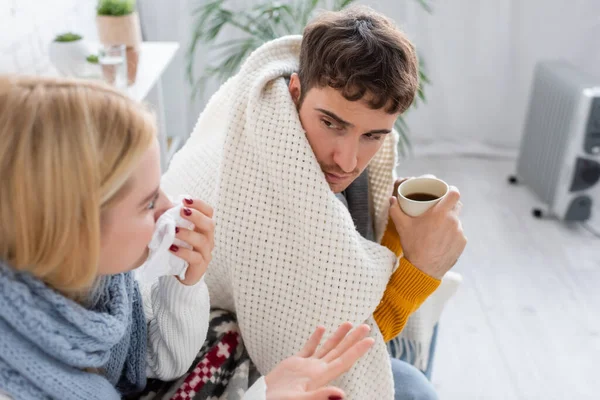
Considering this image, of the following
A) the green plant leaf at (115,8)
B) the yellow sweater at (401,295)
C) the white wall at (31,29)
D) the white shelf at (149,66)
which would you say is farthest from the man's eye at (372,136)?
the green plant leaf at (115,8)

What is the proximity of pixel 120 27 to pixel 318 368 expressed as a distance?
1244 mm

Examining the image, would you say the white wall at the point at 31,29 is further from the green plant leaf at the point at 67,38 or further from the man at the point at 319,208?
the man at the point at 319,208

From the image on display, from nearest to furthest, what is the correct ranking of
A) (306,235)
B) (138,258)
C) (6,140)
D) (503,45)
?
(6,140) → (138,258) → (306,235) → (503,45)

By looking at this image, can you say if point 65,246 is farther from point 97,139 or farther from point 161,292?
point 161,292

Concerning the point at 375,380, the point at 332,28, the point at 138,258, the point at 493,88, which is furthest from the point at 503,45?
the point at 138,258

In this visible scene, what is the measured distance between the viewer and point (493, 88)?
300 centimetres

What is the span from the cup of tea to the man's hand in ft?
0.03

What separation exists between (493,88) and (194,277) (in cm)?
237

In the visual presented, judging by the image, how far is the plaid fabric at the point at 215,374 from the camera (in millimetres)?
1056

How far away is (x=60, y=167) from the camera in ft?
2.29

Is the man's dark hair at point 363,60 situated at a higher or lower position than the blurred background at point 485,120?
higher

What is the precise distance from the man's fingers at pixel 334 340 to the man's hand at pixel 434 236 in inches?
11.0

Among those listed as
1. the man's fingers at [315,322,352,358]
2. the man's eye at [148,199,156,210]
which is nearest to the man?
the man's fingers at [315,322,352,358]

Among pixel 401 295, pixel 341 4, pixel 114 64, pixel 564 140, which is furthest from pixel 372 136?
pixel 564 140
